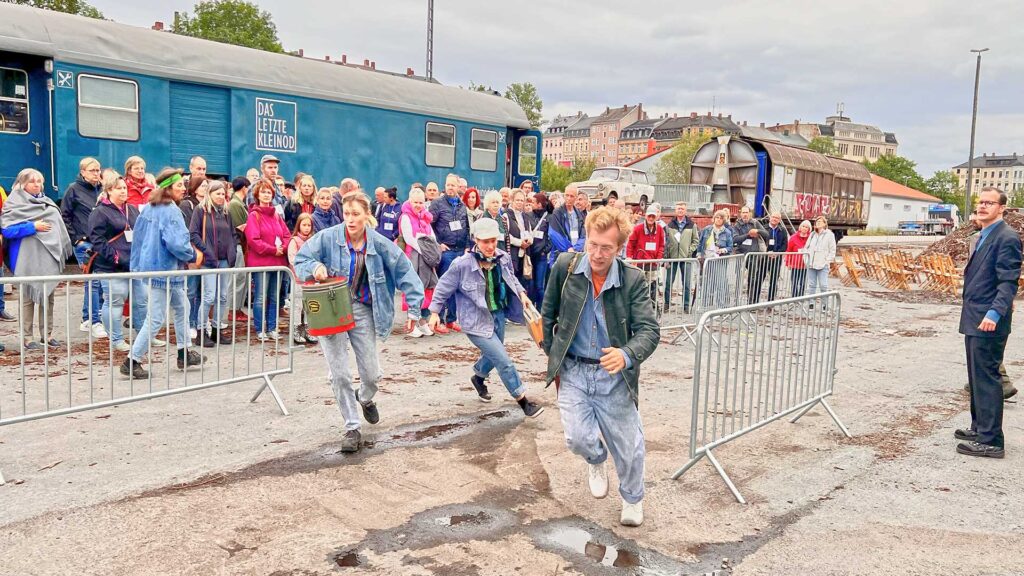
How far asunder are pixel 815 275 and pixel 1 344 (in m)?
11.5

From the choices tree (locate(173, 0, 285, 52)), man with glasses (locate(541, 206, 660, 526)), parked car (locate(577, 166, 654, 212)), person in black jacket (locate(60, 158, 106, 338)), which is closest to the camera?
man with glasses (locate(541, 206, 660, 526))

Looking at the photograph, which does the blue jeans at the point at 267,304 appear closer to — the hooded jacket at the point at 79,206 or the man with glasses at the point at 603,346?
the hooded jacket at the point at 79,206

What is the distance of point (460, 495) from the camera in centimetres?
467

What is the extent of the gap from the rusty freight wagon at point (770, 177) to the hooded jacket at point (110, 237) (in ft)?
66.7

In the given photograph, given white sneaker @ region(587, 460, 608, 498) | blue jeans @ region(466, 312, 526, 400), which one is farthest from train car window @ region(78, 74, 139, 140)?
white sneaker @ region(587, 460, 608, 498)

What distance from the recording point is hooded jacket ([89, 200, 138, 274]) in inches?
311

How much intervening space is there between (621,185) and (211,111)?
15449 mm

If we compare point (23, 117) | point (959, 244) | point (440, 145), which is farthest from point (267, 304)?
point (959, 244)

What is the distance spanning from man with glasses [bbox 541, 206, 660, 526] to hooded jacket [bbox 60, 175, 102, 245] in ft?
21.8

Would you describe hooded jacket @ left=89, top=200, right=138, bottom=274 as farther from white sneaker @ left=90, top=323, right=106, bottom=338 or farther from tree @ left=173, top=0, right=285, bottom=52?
tree @ left=173, top=0, right=285, bottom=52

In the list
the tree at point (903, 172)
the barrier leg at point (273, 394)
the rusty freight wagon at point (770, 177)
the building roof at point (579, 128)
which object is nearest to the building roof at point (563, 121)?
the building roof at point (579, 128)

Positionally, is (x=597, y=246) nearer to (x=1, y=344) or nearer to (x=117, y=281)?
(x=117, y=281)

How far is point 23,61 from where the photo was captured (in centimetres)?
1102

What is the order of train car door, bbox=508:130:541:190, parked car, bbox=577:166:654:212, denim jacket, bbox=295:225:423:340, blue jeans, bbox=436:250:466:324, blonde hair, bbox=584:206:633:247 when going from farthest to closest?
parked car, bbox=577:166:654:212, train car door, bbox=508:130:541:190, blue jeans, bbox=436:250:466:324, denim jacket, bbox=295:225:423:340, blonde hair, bbox=584:206:633:247
